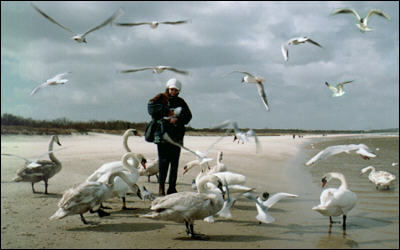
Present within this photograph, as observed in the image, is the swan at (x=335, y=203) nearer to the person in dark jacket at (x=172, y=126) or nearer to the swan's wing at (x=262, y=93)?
the swan's wing at (x=262, y=93)

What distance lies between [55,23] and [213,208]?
13.3ft

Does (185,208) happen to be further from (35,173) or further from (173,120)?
(35,173)

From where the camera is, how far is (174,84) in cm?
680

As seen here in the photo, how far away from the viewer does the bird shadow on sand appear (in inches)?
211

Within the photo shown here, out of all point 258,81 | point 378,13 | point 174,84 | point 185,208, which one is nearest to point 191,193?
point 185,208

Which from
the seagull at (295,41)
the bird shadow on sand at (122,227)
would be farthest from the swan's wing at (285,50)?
the bird shadow on sand at (122,227)

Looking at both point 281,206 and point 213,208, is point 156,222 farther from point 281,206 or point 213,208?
point 281,206

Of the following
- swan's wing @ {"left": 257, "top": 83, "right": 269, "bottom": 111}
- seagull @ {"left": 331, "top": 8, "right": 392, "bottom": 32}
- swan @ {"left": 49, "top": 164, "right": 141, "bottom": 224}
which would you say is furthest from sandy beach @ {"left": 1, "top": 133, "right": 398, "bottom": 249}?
seagull @ {"left": 331, "top": 8, "right": 392, "bottom": 32}

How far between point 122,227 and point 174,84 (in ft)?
9.17

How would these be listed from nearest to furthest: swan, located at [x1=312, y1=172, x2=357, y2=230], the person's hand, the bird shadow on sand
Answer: the bird shadow on sand < swan, located at [x1=312, y1=172, x2=357, y2=230] < the person's hand

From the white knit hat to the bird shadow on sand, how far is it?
2571 millimetres

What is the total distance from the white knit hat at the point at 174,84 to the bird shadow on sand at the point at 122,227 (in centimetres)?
257

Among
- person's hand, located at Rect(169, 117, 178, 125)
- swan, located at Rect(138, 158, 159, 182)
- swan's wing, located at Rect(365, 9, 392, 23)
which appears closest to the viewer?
person's hand, located at Rect(169, 117, 178, 125)

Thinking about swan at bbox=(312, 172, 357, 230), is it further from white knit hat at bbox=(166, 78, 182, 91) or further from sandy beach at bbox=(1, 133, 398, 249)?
white knit hat at bbox=(166, 78, 182, 91)
